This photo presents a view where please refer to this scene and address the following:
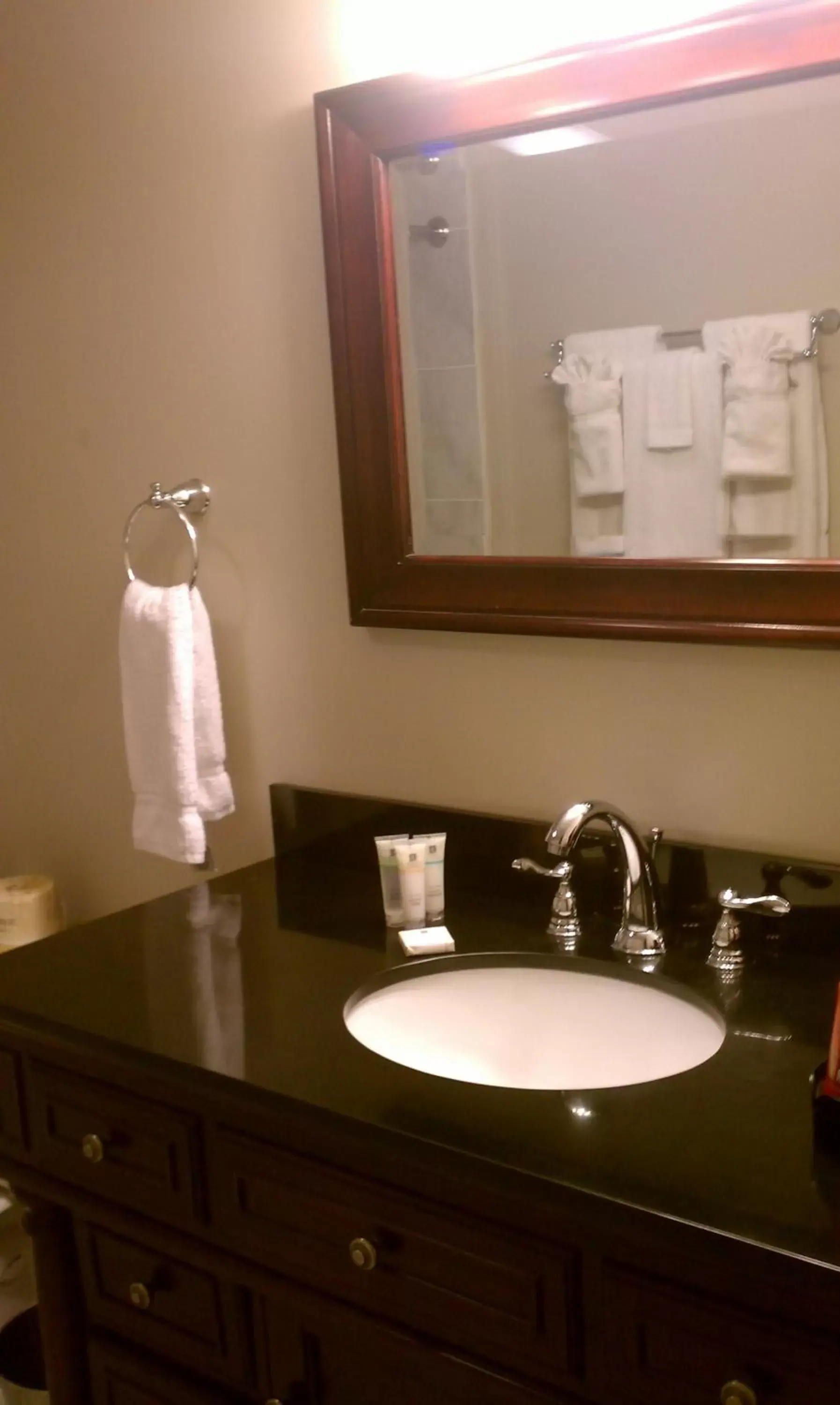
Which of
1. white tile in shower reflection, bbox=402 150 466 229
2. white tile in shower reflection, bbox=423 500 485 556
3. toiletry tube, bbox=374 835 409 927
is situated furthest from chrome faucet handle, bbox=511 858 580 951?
white tile in shower reflection, bbox=402 150 466 229

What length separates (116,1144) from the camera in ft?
4.18

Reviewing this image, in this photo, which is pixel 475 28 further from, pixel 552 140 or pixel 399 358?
pixel 399 358

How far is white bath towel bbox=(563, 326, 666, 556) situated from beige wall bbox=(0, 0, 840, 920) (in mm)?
121

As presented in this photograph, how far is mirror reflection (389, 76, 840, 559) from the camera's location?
127 centimetres

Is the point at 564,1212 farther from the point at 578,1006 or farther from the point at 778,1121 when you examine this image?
the point at 578,1006

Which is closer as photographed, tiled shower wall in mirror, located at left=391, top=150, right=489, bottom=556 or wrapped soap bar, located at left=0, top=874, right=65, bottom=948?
tiled shower wall in mirror, located at left=391, top=150, right=489, bottom=556

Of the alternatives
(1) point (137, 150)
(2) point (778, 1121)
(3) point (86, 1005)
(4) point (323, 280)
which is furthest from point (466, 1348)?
(1) point (137, 150)

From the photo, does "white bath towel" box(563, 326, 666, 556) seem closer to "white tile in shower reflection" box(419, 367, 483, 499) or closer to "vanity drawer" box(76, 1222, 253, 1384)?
"white tile in shower reflection" box(419, 367, 483, 499)

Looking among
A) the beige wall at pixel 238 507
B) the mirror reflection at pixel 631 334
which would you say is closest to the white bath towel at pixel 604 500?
the mirror reflection at pixel 631 334

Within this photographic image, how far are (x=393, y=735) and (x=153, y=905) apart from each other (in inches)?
14.8

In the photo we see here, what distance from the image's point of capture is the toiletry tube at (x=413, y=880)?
146cm

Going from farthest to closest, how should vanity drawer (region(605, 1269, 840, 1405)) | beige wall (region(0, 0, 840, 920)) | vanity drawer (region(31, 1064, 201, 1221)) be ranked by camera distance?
1. beige wall (region(0, 0, 840, 920))
2. vanity drawer (region(31, 1064, 201, 1221))
3. vanity drawer (region(605, 1269, 840, 1405))

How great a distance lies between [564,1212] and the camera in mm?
935

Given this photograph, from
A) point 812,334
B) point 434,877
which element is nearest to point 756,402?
point 812,334
